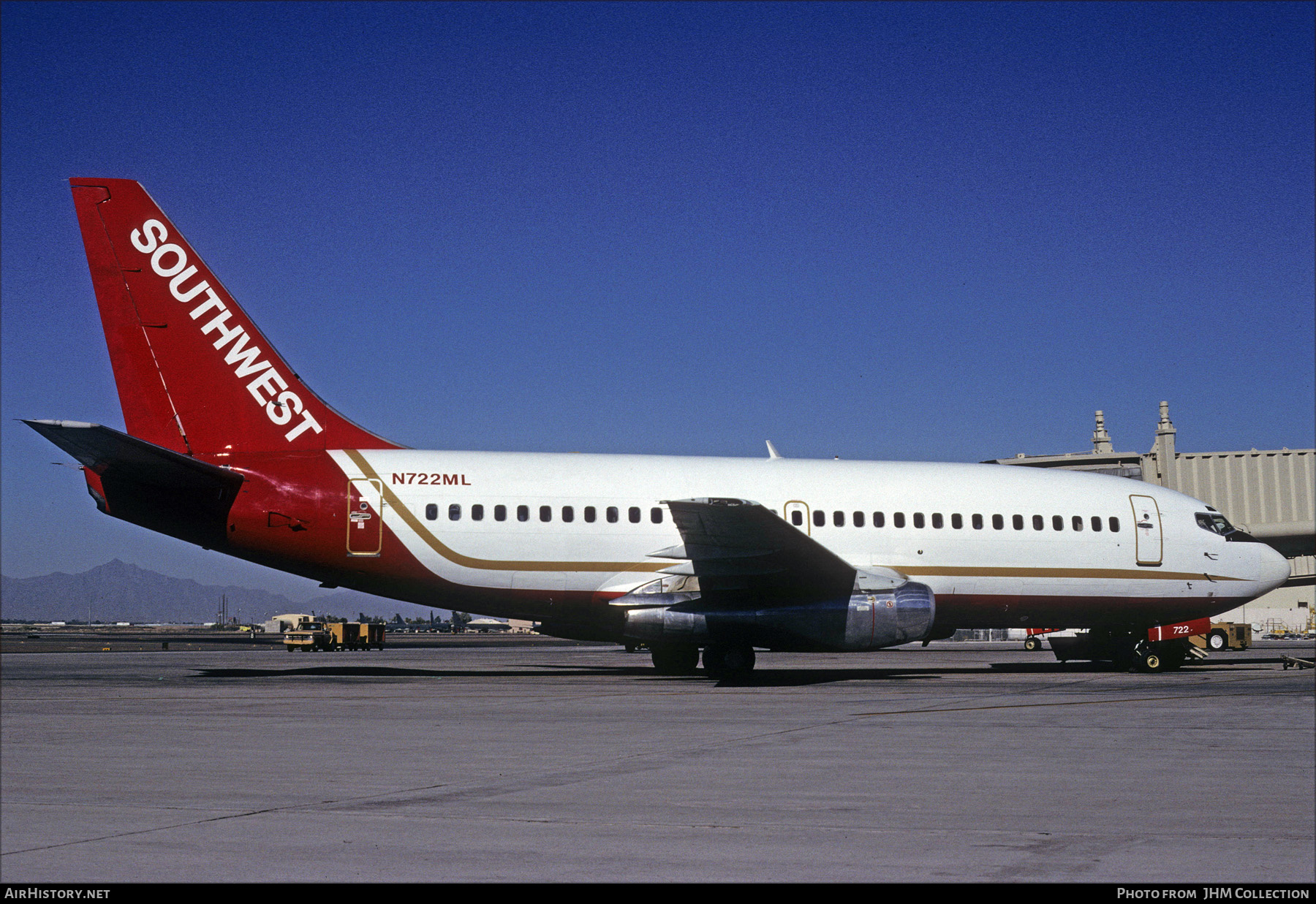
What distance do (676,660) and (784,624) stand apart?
3.30 m

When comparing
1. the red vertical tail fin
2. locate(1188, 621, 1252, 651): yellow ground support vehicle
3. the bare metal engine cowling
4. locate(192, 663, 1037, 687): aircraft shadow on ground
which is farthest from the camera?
locate(1188, 621, 1252, 651): yellow ground support vehicle

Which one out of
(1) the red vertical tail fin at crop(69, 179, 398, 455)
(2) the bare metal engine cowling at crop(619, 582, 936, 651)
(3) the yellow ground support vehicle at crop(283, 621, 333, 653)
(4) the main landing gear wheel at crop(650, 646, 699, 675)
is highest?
(1) the red vertical tail fin at crop(69, 179, 398, 455)

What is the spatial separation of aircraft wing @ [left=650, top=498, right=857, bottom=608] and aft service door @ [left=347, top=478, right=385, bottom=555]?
5.17 metres

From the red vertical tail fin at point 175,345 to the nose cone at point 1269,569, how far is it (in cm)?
1949

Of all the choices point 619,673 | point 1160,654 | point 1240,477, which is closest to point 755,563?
point 619,673

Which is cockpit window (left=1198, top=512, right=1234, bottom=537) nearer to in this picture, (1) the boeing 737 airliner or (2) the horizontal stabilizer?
(1) the boeing 737 airliner

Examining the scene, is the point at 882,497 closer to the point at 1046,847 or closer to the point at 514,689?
the point at 514,689

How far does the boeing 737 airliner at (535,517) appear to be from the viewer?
2008 cm

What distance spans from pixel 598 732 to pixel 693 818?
5.01 metres

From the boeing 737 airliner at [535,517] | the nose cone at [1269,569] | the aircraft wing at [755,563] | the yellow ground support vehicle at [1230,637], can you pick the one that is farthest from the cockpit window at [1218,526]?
the yellow ground support vehicle at [1230,637]

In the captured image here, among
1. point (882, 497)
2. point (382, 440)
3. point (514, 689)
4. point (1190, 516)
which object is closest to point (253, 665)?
point (382, 440)

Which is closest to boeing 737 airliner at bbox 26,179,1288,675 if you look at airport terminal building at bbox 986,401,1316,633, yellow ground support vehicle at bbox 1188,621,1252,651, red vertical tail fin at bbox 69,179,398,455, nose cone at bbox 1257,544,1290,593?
red vertical tail fin at bbox 69,179,398,455

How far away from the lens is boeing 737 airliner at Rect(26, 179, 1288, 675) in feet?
65.9

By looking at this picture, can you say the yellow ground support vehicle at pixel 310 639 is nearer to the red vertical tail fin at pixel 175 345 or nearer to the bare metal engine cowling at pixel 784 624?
the red vertical tail fin at pixel 175 345
